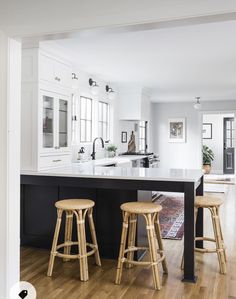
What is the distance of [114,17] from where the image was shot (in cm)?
217

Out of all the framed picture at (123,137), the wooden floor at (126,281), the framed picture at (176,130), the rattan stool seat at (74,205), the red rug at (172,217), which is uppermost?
the framed picture at (176,130)

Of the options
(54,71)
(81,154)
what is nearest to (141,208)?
(54,71)

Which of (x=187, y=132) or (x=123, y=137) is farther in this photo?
(x=187, y=132)

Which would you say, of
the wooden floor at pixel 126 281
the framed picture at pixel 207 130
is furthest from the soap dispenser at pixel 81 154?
the framed picture at pixel 207 130

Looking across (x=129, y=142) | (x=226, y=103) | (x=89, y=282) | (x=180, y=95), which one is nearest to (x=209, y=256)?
(x=89, y=282)

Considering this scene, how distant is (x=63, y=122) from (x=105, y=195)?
1.22 metres

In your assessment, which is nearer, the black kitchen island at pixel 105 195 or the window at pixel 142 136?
the black kitchen island at pixel 105 195

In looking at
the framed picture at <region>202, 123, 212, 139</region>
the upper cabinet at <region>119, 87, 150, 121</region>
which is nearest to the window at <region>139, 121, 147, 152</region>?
the upper cabinet at <region>119, 87, 150, 121</region>

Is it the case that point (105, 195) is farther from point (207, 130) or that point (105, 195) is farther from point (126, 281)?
point (207, 130)

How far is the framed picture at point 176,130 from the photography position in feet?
33.3

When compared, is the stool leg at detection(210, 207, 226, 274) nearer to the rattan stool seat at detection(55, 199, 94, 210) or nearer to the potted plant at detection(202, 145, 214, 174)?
the rattan stool seat at detection(55, 199, 94, 210)

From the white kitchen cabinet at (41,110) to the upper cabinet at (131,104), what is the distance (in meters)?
3.11

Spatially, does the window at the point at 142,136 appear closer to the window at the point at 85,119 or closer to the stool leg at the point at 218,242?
the window at the point at 85,119

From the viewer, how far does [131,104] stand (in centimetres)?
728
